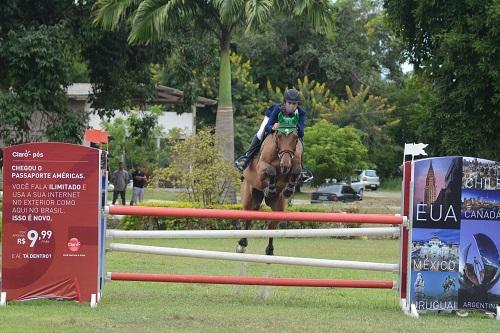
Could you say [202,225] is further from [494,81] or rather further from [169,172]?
[494,81]

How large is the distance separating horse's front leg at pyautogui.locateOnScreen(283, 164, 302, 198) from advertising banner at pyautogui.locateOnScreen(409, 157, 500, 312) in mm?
1391

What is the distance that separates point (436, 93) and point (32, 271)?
17.9 m

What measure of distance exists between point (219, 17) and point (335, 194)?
16.8 metres

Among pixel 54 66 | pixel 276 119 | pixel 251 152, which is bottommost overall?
pixel 251 152

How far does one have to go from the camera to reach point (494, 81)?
76.1 ft

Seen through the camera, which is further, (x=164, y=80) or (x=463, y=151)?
(x=164, y=80)

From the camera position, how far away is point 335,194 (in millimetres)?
Result: 42812

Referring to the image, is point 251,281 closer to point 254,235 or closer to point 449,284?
point 254,235

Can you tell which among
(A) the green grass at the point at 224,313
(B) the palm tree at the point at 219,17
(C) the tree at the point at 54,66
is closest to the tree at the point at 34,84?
(C) the tree at the point at 54,66

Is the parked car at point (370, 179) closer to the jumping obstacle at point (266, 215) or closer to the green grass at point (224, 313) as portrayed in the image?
the green grass at point (224, 313)

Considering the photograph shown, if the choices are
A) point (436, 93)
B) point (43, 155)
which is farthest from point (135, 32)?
point (43, 155)

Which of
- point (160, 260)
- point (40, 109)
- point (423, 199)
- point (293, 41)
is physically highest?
point (293, 41)

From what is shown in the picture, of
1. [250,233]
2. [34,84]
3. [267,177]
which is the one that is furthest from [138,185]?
[250,233]

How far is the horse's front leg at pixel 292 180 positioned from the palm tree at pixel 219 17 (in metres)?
15.6
